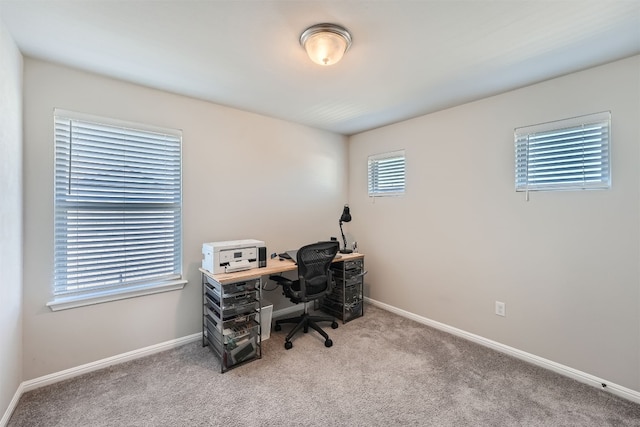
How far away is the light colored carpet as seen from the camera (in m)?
1.70

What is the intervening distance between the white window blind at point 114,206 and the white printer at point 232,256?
1.31ft

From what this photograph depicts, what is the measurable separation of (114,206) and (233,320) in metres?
1.35

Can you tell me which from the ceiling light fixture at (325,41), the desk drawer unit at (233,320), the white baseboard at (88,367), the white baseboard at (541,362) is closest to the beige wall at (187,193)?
the white baseboard at (88,367)

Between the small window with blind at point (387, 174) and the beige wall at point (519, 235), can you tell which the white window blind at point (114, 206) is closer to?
the small window with blind at point (387, 174)

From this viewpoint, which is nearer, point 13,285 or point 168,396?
point 13,285

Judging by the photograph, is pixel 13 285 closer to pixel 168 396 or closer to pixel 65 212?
pixel 65 212

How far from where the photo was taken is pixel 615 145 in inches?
75.2

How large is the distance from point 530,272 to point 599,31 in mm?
1726

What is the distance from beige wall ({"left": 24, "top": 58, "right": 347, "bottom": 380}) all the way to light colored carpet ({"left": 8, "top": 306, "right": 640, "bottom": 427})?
296mm

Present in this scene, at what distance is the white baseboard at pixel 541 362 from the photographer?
1.89m

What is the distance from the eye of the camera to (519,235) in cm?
236

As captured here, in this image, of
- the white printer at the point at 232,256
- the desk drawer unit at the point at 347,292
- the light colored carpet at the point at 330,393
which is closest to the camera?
the light colored carpet at the point at 330,393

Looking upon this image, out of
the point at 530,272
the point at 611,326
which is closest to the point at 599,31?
the point at 530,272

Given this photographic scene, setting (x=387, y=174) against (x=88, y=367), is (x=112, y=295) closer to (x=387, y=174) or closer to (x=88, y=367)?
(x=88, y=367)
